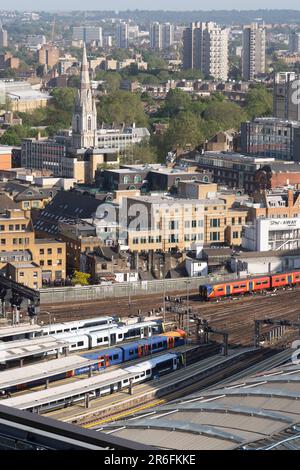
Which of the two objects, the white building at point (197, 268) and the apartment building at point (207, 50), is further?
the apartment building at point (207, 50)

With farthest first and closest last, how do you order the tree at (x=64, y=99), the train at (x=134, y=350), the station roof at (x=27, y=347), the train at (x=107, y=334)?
1. the tree at (x=64, y=99)
2. the train at (x=107, y=334)
3. the train at (x=134, y=350)
4. the station roof at (x=27, y=347)

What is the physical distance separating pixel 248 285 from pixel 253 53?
5396 centimetres

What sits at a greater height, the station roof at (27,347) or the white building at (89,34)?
the white building at (89,34)

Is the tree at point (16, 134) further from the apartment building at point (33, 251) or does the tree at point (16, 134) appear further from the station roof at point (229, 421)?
the station roof at point (229, 421)

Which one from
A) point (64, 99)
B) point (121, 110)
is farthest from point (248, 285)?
point (64, 99)

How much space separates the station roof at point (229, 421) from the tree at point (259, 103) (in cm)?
3057

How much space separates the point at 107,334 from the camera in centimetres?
1530

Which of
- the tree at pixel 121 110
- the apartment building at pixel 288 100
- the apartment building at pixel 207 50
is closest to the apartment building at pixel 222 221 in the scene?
the apartment building at pixel 288 100

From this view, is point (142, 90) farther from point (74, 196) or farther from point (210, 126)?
point (74, 196)

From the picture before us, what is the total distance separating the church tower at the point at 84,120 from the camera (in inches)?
1232

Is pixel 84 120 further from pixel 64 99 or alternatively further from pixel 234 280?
pixel 64 99

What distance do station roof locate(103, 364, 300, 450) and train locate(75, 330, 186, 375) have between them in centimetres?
362

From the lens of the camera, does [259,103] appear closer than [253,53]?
Yes

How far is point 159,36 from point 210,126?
71.1m
